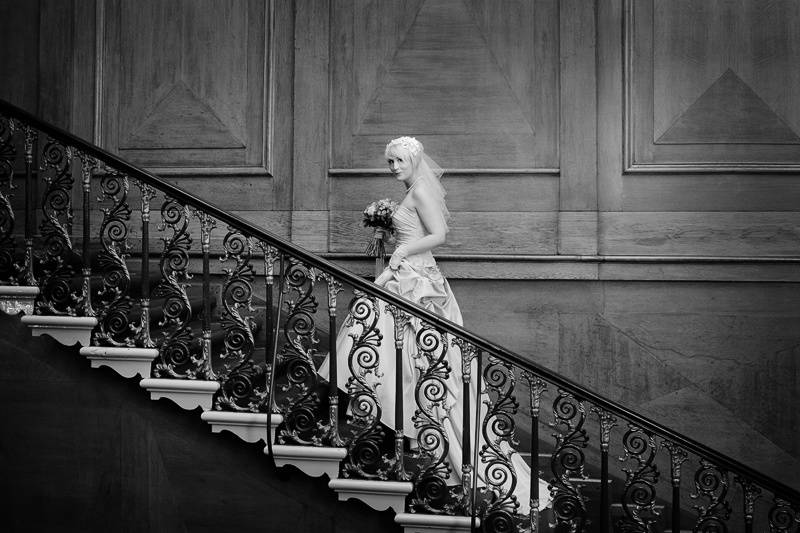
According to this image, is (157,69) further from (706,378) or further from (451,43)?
(706,378)

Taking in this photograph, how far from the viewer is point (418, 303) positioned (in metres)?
4.43

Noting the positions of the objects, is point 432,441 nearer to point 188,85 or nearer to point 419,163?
point 419,163

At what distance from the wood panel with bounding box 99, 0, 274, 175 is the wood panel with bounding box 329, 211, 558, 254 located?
1556mm

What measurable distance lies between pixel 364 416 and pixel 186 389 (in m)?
0.93

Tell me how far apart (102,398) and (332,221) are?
2214 mm

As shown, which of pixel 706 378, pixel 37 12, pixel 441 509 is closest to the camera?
pixel 441 509

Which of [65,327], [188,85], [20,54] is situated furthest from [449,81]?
[20,54]

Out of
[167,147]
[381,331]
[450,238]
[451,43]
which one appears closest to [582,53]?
[451,43]

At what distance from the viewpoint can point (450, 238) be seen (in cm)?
573

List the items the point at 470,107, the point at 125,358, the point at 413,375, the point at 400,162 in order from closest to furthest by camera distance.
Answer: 1. the point at 125,358
2. the point at 413,375
3. the point at 400,162
4. the point at 470,107

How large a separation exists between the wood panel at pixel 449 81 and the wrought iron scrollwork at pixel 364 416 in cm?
220

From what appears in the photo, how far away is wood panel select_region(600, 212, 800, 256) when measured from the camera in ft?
17.9

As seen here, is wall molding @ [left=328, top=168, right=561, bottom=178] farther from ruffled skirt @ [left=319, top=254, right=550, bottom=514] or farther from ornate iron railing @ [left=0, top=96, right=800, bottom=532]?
ornate iron railing @ [left=0, top=96, right=800, bottom=532]

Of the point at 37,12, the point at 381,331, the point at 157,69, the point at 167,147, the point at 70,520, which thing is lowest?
the point at 70,520
